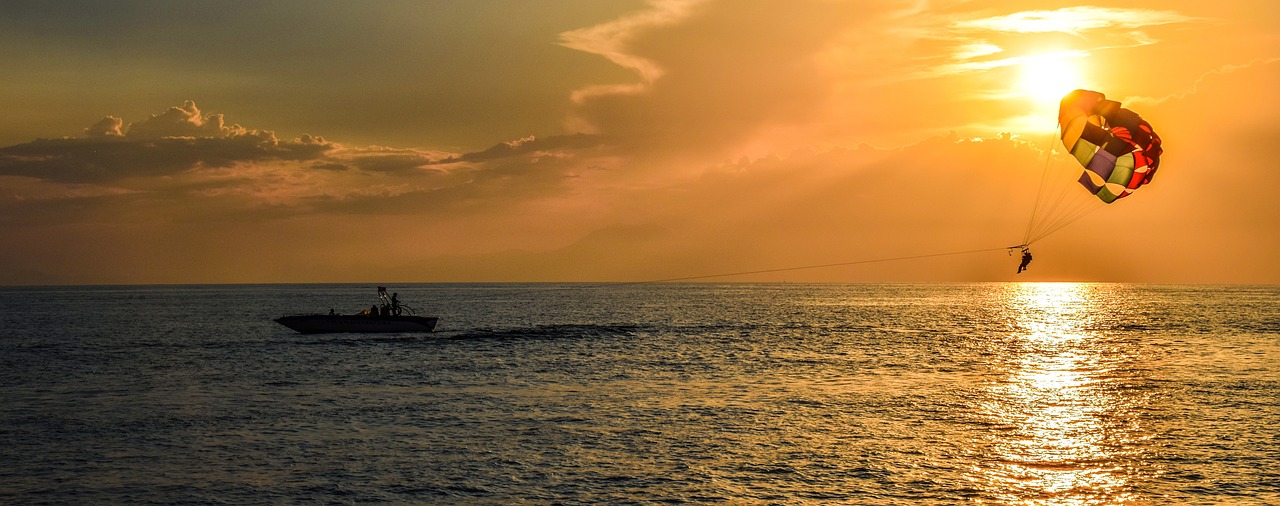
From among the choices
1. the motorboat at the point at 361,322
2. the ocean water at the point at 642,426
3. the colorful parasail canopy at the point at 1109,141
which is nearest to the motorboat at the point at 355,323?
the motorboat at the point at 361,322

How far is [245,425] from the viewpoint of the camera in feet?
118

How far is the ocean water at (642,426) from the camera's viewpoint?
84.4 feet

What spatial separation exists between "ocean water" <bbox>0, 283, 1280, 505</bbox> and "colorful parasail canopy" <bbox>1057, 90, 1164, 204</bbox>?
10.5 meters

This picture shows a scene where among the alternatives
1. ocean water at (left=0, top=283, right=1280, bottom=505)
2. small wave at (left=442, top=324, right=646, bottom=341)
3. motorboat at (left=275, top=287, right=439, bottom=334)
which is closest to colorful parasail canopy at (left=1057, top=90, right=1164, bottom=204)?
ocean water at (left=0, top=283, right=1280, bottom=505)

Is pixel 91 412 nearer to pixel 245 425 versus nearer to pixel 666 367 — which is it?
pixel 245 425

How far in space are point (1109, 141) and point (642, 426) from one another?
27296mm

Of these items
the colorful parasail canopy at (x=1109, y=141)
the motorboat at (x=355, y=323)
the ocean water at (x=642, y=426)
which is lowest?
the ocean water at (x=642, y=426)

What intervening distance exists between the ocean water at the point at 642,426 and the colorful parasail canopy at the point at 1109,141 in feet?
34.4

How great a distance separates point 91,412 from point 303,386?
33.3ft

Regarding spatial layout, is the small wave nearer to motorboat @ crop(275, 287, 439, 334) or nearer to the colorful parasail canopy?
motorboat @ crop(275, 287, 439, 334)

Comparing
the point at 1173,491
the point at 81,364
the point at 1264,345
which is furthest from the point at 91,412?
the point at 1264,345

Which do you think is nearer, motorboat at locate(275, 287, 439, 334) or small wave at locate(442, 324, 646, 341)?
motorboat at locate(275, 287, 439, 334)

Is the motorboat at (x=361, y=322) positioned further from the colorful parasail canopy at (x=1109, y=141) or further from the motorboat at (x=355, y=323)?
the colorful parasail canopy at (x=1109, y=141)

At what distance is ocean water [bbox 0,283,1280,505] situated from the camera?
84.4ft
